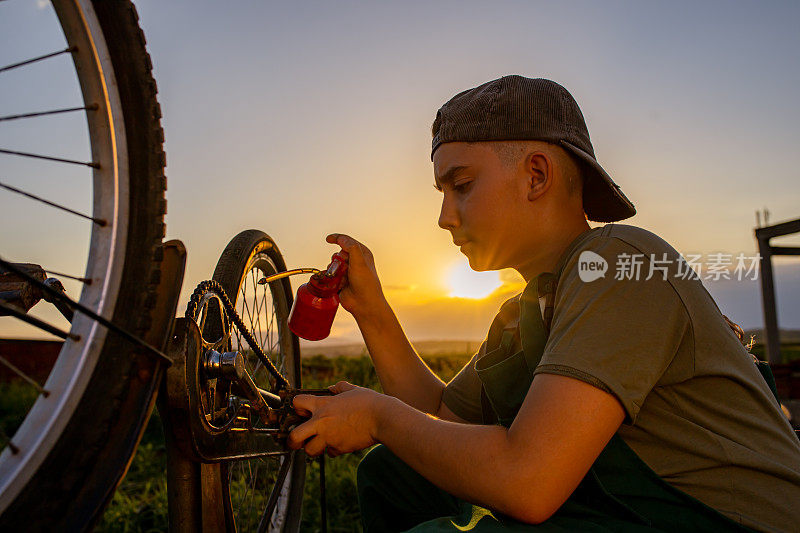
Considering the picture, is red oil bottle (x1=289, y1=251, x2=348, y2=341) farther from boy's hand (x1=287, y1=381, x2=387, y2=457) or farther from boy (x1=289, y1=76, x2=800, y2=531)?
boy's hand (x1=287, y1=381, x2=387, y2=457)

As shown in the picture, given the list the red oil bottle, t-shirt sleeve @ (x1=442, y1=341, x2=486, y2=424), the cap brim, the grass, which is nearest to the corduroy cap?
the cap brim

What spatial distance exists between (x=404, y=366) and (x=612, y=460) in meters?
0.96

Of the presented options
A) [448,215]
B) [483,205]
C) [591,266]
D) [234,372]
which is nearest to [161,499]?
[234,372]

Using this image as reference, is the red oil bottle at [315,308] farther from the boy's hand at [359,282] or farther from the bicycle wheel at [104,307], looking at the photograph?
the bicycle wheel at [104,307]

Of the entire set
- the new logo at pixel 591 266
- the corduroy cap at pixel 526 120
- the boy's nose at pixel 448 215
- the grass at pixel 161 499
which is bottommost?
the grass at pixel 161 499

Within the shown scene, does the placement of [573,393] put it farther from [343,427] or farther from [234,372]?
[234,372]

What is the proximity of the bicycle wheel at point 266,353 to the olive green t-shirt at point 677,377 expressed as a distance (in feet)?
3.27

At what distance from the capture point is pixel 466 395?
6.53ft

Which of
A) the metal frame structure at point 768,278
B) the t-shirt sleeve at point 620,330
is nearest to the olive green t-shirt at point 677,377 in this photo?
the t-shirt sleeve at point 620,330

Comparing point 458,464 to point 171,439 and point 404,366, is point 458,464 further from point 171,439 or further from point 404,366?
point 404,366

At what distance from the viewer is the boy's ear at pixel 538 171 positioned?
5.11 feet

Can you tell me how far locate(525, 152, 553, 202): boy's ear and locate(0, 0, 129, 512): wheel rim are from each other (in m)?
0.92

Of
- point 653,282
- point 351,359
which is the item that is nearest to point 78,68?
point 653,282

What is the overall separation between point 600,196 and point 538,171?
27cm
